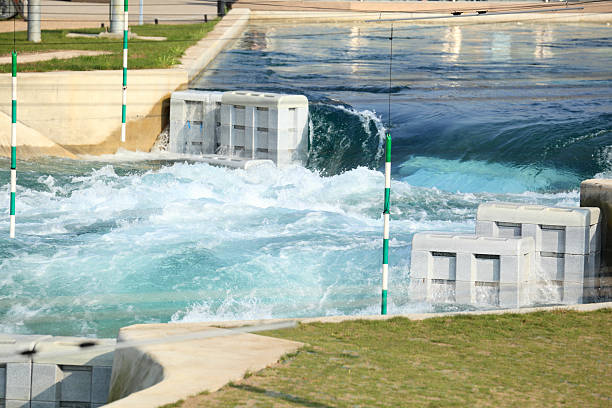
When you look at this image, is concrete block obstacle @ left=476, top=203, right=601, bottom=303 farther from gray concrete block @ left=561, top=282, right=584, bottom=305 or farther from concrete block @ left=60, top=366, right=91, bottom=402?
concrete block @ left=60, top=366, right=91, bottom=402

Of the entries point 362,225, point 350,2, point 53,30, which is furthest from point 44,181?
point 350,2

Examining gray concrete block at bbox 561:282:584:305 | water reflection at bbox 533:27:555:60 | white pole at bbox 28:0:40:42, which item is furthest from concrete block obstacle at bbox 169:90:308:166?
water reflection at bbox 533:27:555:60

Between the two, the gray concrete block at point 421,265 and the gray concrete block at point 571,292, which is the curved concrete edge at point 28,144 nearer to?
the gray concrete block at point 421,265

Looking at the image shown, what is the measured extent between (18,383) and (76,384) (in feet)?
1.62

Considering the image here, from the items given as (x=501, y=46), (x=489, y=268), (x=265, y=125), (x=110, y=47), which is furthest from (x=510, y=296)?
(x=501, y=46)

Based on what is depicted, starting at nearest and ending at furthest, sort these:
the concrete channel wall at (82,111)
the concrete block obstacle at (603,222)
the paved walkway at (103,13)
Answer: the concrete block obstacle at (603,222)
the concrete channel wall at (82,111)
the paved walkway at (103,13)

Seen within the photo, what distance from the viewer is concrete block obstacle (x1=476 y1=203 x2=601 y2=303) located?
1172cm

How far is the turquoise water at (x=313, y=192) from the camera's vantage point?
12.6 metres

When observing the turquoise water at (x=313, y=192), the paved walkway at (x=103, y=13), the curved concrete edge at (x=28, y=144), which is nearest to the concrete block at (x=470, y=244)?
the turquoise water at (x=313, y=192)

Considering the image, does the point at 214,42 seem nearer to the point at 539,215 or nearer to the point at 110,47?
the point at 110,47

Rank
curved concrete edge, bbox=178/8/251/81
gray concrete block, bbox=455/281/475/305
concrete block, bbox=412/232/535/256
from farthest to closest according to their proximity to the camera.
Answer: curved concrete edge, bbox=178/8/251/81
gray concrete block, bbox=455/281/475/305
concrete block, bbox=412/232/535/256

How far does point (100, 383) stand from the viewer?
29.5 feet

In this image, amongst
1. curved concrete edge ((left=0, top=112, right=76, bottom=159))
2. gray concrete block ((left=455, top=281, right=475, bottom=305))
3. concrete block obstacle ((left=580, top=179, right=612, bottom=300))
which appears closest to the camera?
gray concrete block ((left=455, top=281, right=475, bottom=305))

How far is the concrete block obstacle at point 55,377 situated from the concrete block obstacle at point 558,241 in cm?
497
